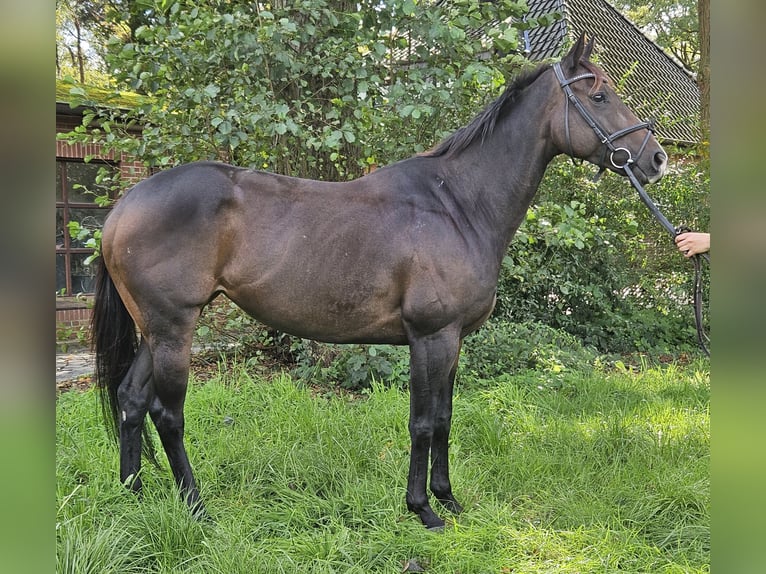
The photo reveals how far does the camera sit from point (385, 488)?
9.80 feet

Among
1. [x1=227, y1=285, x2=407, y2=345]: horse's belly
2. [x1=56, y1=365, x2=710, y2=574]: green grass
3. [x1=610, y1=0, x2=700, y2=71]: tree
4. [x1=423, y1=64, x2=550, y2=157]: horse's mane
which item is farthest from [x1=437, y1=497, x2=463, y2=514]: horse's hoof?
[x1=610, y1=0, x2=700, y2=71]: tree

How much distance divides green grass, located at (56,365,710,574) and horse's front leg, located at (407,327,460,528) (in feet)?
0.34

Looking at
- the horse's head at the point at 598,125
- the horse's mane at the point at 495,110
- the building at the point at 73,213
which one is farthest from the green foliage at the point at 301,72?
the building at the point at 73,213

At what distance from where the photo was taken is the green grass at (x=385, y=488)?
95.5 inches

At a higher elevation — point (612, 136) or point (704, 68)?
point (704, 68)

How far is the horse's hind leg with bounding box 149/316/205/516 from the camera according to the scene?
2.72 m

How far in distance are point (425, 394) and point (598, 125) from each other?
1576 mm

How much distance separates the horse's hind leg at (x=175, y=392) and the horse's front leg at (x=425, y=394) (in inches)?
42.8

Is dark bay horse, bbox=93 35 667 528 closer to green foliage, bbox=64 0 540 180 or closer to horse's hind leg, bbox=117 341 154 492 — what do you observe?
horse's hind leg, bbox=117 341 154 492

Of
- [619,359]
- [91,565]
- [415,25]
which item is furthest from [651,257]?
[91,565]

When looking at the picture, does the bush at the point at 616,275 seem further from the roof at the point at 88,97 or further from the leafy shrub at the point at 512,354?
the roof at the point at 88,97

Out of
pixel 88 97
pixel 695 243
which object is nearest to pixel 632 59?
pixel 88 97

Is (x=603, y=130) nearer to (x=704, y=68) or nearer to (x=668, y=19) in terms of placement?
(x=704, y=68)
